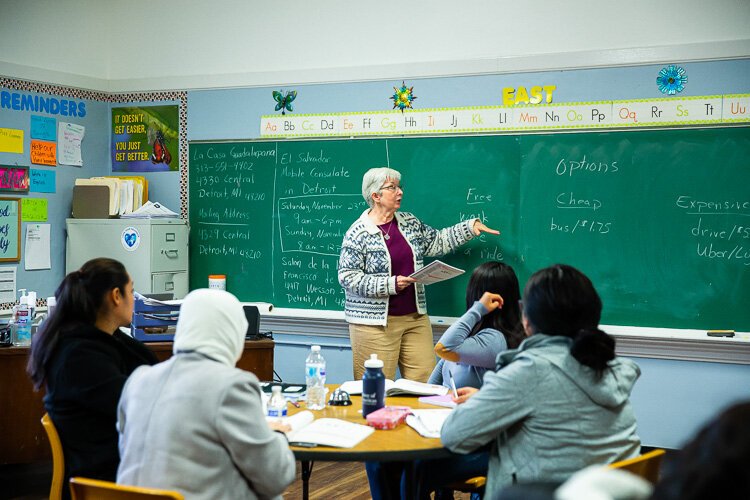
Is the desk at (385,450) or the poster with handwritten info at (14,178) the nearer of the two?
the desk at (385,450)

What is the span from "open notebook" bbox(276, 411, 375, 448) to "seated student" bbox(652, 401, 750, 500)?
1.67m

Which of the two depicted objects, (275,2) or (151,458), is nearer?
(151,458)

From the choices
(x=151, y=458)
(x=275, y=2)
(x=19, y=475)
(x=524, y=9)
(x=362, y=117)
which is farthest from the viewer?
(x=275, y=2)

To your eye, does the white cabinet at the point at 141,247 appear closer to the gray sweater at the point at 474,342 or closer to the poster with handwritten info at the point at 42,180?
the poster with handwritten info at the point at 42,180

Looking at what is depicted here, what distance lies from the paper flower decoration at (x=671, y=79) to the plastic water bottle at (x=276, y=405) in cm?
296

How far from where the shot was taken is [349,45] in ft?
18.2

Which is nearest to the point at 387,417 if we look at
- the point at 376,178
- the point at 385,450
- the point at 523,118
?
the point at 385,450

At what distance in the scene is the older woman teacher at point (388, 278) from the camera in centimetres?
481

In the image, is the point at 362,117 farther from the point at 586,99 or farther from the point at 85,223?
the point at 85,223

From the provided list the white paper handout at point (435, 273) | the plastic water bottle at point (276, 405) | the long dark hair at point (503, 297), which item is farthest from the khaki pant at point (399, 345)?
the plastic water bottle at point (276, 405)

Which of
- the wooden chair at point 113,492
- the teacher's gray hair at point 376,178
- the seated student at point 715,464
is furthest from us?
the teacher's gray hair at point 376,178

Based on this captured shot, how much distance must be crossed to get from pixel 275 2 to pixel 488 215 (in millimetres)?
2226

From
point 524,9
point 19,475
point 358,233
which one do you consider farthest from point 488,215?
point 19,475

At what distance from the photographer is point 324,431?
8.83 feet
